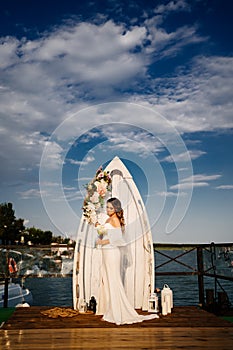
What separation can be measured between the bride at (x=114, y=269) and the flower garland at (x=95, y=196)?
48cm

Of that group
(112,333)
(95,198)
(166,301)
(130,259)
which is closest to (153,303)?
(166,301)

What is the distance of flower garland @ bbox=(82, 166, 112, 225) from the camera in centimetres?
567

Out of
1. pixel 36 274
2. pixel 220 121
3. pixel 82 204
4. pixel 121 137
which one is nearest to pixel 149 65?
pixel 220 121

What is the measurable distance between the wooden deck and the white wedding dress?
0.52ft

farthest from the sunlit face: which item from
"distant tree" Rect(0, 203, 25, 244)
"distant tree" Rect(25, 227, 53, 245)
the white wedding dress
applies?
"distant tree" Rect(25, 227, 53, 245)

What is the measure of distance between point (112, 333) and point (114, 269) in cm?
96

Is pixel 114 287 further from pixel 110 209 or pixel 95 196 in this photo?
pixel 95 196

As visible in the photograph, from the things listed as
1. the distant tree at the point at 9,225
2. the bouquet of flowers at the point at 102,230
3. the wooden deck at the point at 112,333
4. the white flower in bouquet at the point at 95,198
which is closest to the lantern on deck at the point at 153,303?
the wooden deck at the point at 112,333

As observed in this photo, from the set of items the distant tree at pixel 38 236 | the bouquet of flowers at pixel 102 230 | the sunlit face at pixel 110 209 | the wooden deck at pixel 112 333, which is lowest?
the wooden deck at pixel 112 333

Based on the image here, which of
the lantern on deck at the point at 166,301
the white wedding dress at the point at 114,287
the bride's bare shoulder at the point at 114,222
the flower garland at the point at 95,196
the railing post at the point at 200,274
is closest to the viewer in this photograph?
the white wedding dress at the point at 114,287

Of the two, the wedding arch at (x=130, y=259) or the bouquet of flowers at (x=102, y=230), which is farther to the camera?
the wedding arch at (x=130, y=259)

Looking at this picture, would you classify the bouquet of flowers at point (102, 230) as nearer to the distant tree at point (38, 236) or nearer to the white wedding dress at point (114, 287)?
the white wedding dress at point (114, 287)

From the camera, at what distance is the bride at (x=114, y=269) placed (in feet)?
16.5

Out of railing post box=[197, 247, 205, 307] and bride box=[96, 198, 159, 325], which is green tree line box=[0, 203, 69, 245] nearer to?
railing post box=[197, 247, 205, 307]
